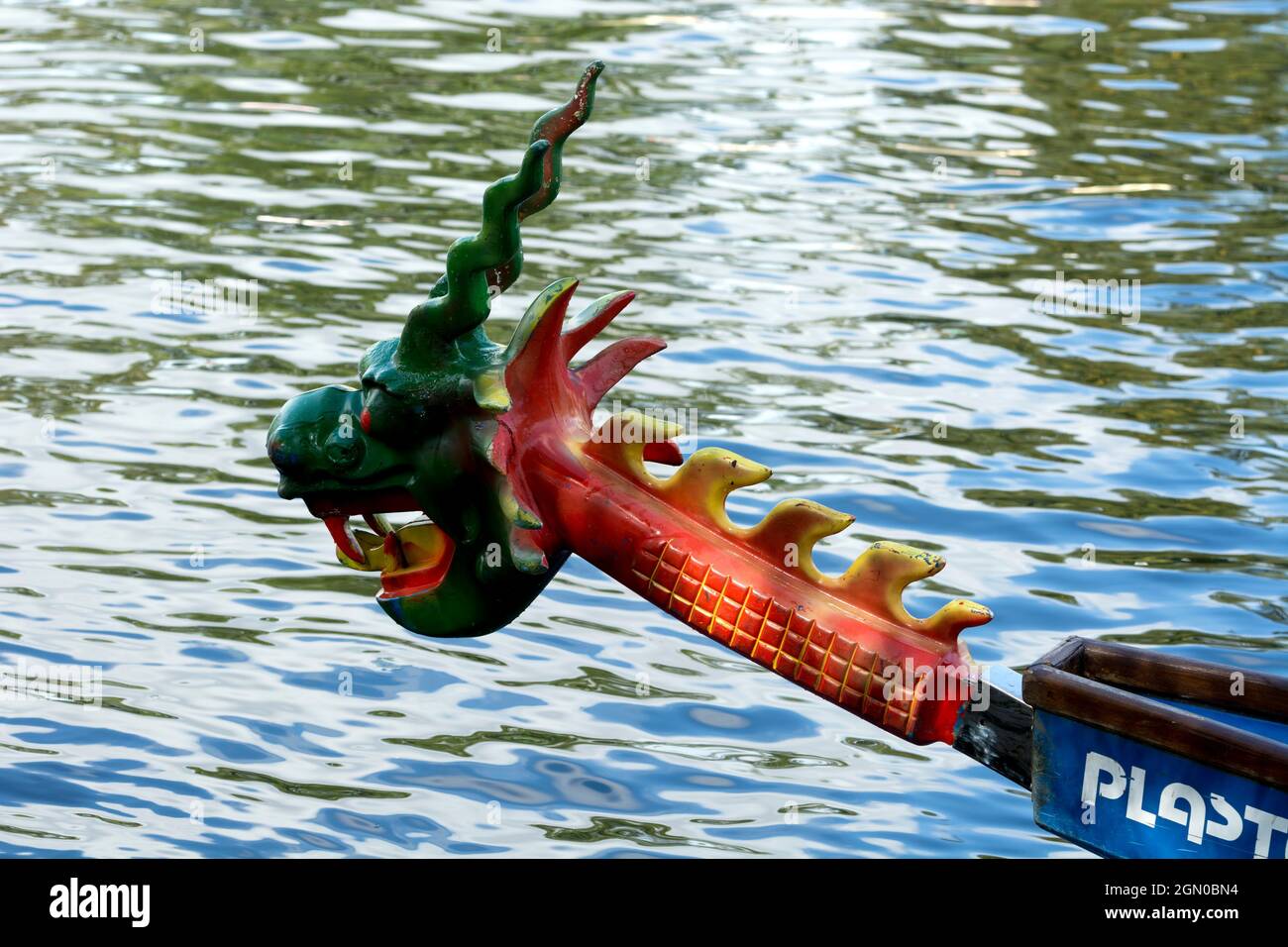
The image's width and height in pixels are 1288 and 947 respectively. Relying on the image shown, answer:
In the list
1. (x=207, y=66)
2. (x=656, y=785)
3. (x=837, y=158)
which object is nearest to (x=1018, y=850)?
(x=656, y=785)

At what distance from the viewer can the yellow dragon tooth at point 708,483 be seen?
3.52 meters

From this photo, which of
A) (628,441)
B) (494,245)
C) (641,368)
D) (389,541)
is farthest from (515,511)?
(641,368)

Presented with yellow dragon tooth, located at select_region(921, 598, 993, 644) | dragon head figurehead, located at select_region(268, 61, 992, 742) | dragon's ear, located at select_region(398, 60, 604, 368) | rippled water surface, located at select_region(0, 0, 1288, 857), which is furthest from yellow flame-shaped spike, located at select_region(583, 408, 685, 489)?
rippled water surface, located at select_region(0, 0, 1288, 857)

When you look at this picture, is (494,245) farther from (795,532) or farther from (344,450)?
(795,532)

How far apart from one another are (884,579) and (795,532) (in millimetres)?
183

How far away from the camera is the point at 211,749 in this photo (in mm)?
5199

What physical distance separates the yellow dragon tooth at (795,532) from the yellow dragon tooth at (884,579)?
7cm

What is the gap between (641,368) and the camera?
8.43 metres

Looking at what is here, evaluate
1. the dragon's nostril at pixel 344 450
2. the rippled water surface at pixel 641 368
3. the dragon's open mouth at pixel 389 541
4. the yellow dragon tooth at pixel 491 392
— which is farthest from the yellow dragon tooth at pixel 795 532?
the rippled water surface at pixel 641 368

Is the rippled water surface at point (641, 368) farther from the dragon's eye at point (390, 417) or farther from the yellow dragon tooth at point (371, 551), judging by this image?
the dragon's eye at point (390, 417)

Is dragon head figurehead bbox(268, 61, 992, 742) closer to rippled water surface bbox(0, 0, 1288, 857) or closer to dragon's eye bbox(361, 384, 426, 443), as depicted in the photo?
dragon's eye bbox(361, 384, 426, 443)

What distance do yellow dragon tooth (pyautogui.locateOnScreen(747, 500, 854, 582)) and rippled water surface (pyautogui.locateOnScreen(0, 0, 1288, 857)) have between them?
1509 mm

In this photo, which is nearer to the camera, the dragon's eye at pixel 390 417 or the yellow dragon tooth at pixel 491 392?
the yellow dragon tooth at pixel 491 392
